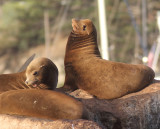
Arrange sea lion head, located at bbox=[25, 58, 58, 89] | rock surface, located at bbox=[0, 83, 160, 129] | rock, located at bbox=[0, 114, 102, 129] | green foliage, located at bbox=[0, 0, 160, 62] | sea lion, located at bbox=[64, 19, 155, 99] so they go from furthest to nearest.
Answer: green foliage, located at bbox=[0, 0, 160, 62] < sea lion, located at bbox=[64, 19, 155, 99] < rock surface, located at bbox=[0, 83, 160, 129] < sea lion head, located at bbox=[25, 58, 58, 89] < rock, located at bbox=[0, 114, 102, 129]

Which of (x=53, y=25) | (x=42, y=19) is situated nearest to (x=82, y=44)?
(x=53, y=25)

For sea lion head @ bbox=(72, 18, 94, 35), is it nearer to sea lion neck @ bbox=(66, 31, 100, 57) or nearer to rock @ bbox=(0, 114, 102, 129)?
sea lion neck @ bbox=(66, 31, 100, 57)

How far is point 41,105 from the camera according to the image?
3.22 metres

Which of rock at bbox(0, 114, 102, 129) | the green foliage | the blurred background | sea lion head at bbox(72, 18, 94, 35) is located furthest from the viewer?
the green foliage

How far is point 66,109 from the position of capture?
124 inches

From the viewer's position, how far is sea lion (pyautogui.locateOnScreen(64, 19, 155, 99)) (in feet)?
13.7

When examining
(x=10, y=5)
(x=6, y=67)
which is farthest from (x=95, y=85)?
(x=10, y=5)

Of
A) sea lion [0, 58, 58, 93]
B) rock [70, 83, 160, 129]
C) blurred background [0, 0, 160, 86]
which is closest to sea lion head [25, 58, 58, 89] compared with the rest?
sea lion [0, 58, 58, 93]

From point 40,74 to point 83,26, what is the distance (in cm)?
103

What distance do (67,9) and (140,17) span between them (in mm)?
6129

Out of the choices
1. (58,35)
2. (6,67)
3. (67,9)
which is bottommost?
(6,67)

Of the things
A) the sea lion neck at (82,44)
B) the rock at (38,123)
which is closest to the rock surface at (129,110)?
the sea lion neck at (82,44)

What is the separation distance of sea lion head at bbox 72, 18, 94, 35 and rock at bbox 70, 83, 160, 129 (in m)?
0.84

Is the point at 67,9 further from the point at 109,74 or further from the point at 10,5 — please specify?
the point at 109,74
